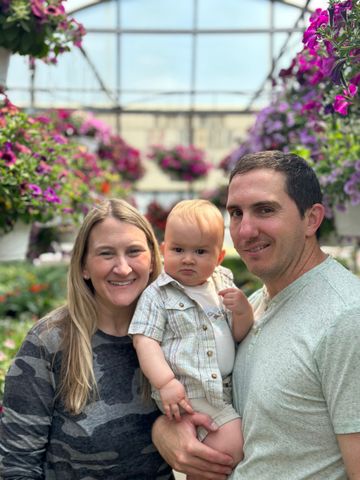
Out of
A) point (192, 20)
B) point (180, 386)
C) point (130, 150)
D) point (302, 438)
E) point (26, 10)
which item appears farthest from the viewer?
point (192, 20)

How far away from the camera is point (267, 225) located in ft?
5.47

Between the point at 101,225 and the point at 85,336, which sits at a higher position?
the point at 101,225

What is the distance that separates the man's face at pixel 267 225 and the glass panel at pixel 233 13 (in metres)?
9.26

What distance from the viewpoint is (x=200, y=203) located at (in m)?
2.02

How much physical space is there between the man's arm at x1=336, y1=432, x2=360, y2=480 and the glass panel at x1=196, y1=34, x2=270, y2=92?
Answer: 31.8 ft

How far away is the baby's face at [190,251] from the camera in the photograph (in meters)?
1.96

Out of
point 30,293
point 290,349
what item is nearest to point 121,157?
point 30,293

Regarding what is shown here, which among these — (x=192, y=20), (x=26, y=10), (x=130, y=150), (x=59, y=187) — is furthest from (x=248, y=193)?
(x=192, y=20)

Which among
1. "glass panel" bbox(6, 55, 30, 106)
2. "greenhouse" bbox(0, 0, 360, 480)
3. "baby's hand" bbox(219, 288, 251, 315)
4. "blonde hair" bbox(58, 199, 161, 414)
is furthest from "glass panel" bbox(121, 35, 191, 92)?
"baby's hand" bbox(219, 288, 251, 315)

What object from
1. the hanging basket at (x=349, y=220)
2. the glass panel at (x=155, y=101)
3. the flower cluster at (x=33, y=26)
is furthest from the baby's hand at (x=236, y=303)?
the glass panel at (x=155, y=101)

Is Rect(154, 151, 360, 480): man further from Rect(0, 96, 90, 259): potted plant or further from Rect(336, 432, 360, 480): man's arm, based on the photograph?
Rect(0, 96, 90, 259): potted plant

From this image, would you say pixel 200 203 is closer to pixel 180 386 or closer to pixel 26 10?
pixel 180 386

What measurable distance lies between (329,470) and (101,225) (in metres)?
0.95

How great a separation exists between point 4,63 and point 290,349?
1577 mm
